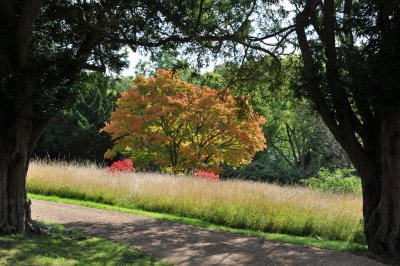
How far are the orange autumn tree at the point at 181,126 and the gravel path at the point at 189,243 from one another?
8.67 metres

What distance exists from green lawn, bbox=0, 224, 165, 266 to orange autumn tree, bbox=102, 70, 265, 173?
11.4 metres

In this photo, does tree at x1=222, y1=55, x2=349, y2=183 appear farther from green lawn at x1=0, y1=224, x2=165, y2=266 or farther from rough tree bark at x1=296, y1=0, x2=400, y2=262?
green lawn at x1=0, y1=224, x2=165, y2=266

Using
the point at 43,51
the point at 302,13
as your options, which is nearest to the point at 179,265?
the point at 43,51

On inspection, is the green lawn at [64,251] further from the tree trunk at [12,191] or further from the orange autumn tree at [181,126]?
the orange autumn tree at [181,126]

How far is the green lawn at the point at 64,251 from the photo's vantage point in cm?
571

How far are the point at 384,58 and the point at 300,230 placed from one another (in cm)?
454

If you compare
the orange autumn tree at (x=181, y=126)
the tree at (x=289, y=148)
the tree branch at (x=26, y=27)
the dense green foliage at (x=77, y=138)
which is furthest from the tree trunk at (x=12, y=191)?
the dense green foliage at (x=77, y=138)

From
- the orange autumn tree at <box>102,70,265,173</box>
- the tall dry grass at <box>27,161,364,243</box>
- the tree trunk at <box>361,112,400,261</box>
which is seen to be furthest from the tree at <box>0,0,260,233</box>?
the orange autumn tree at <box>102,70,265,173</box>

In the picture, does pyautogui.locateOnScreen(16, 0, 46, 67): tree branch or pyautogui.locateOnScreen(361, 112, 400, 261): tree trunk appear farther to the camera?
pyautogui.locateOnScreen(361, 112, 400, 261): tree trunk

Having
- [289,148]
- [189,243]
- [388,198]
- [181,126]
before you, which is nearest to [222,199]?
[189,243]

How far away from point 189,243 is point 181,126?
12234 millimetres

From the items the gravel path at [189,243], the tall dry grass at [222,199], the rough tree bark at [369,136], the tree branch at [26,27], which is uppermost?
the tree branch at [26,27]

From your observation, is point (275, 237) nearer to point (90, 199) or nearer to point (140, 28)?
point (140, 28)

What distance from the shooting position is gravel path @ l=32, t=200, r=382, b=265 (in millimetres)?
7176
